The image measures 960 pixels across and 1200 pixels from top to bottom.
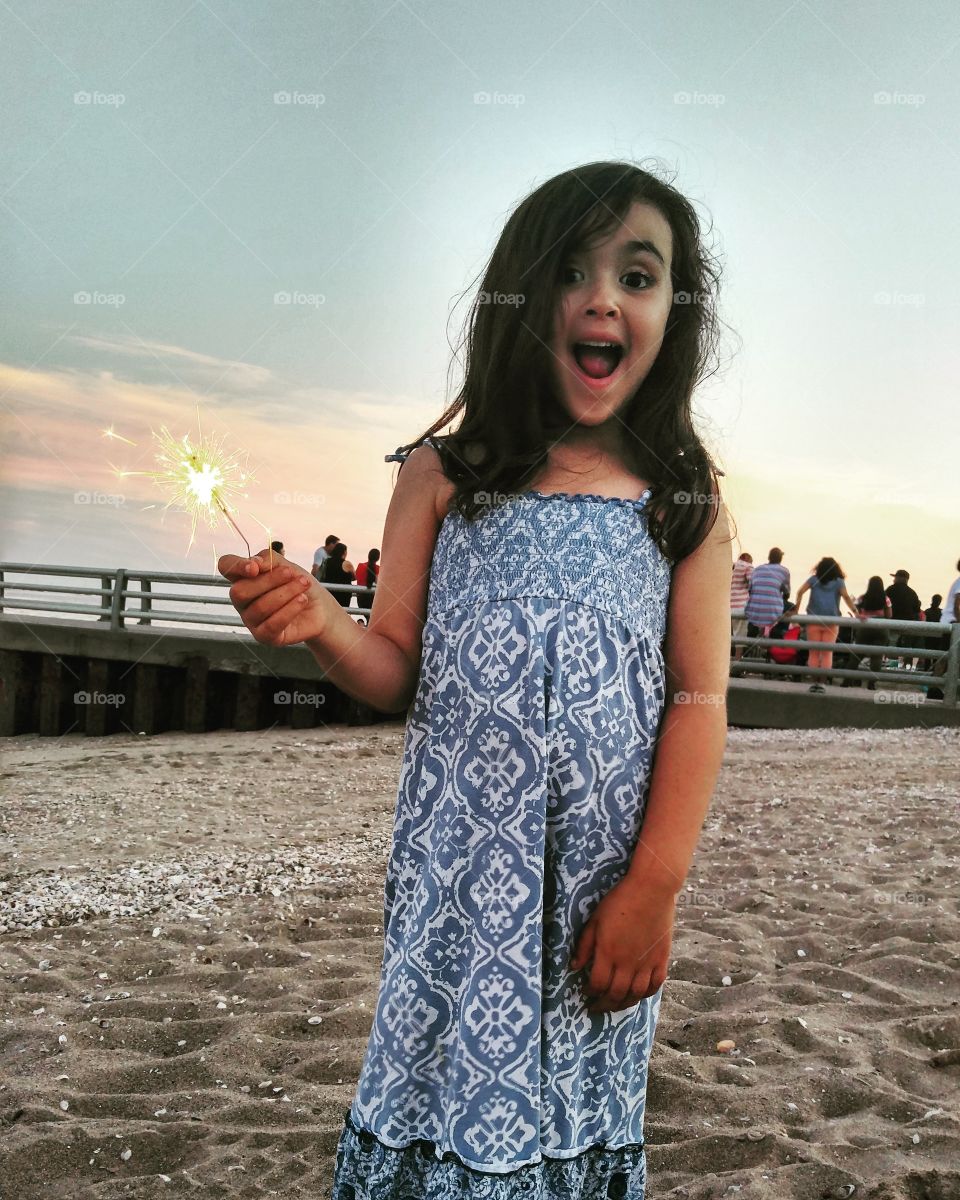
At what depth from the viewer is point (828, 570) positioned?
11.4 meters

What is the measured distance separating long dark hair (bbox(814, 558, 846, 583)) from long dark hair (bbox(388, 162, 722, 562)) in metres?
10.1

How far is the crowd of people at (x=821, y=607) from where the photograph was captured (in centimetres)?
1133

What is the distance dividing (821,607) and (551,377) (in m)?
10.5

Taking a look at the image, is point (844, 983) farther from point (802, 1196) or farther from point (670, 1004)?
point (802, 1196)

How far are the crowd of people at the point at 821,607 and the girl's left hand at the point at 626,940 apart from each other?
32.8ft
